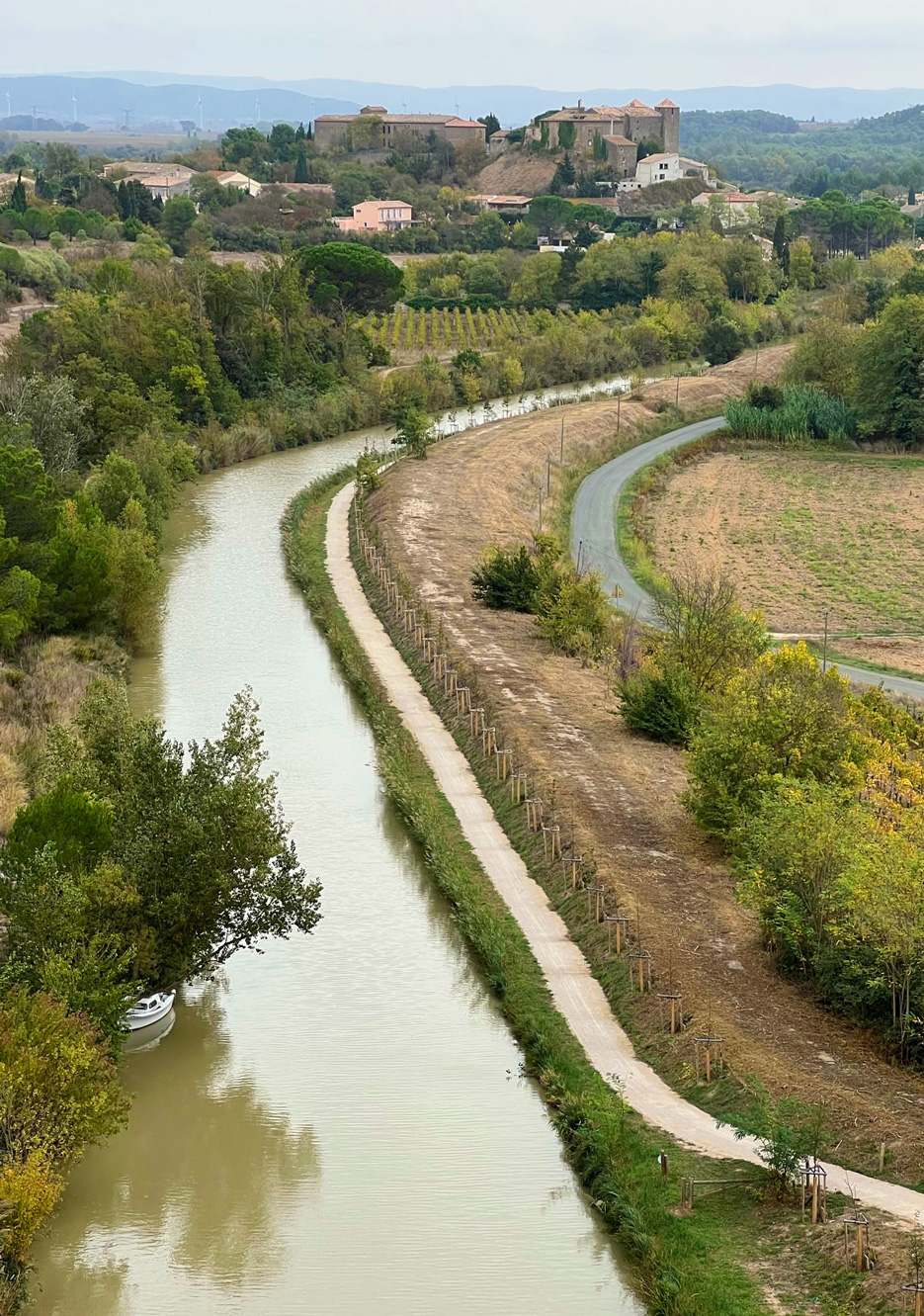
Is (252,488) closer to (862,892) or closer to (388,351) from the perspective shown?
(388,351)

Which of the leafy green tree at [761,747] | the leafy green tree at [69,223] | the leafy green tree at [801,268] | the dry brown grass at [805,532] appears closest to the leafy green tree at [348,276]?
the dry brown grass at [805,532]

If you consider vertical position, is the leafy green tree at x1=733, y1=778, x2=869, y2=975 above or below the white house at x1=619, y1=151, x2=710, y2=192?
below

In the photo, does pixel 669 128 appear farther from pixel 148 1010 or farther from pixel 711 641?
pixel 148 1010

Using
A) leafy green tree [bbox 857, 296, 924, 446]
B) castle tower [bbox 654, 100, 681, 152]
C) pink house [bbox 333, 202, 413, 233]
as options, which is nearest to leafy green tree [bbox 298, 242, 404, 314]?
leafy green tree [bbox 857, 296, 924, 446]

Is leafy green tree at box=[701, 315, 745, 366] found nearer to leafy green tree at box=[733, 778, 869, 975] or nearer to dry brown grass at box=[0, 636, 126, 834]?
dry brown grass at box=[0, 636, 126, 834]

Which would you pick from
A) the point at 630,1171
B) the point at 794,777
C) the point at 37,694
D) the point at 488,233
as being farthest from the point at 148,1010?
the point at 488,233

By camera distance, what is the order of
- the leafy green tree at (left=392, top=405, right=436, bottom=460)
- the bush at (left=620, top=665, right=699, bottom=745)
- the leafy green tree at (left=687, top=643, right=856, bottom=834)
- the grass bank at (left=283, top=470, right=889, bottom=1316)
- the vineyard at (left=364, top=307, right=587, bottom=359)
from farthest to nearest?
the vineyard at (left=364, top=307, right=587, bottom=359) → the leafy green tree at (left=392, top=405, right=436, bottom=460) → the bush at (left=620, top=665, right=699, bottom=745) → the leafy green tree at (left=687, top=643, right=856, bottom=834) → the grass bank at (left=283, top=470, right=889, bottom=1316)
